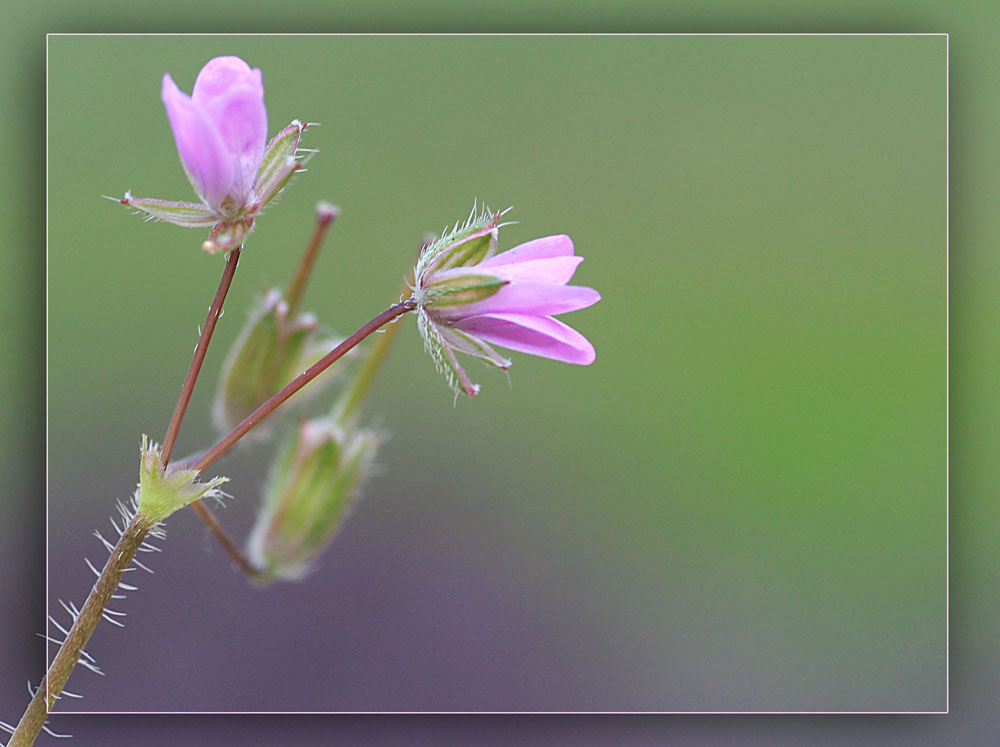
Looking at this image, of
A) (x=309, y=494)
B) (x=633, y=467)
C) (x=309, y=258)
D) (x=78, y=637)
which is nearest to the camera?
(x=78, y=637)

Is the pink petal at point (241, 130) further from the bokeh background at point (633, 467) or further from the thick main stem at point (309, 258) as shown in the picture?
the bokeh background at point (633, 467)

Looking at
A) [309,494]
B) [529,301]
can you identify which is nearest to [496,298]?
[529,301]

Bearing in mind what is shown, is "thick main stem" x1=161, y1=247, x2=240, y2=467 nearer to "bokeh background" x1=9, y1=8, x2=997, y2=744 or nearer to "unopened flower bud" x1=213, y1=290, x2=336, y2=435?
"unopened flower bud" x1=213, y1=290, x2=336, y2=435

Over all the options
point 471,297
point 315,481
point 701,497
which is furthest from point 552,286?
point 701,497

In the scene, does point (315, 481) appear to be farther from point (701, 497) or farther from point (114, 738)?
point (701, 497)

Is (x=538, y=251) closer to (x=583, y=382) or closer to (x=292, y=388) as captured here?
(x=292, y=388)

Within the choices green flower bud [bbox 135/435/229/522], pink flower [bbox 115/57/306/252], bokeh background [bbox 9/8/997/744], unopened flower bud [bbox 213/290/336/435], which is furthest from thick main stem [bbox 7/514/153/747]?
bokeh background [bbox 9/8/997/744]

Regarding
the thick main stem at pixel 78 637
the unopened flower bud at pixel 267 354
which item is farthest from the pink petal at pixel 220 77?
the unopened flower bud at pixel 267 354
